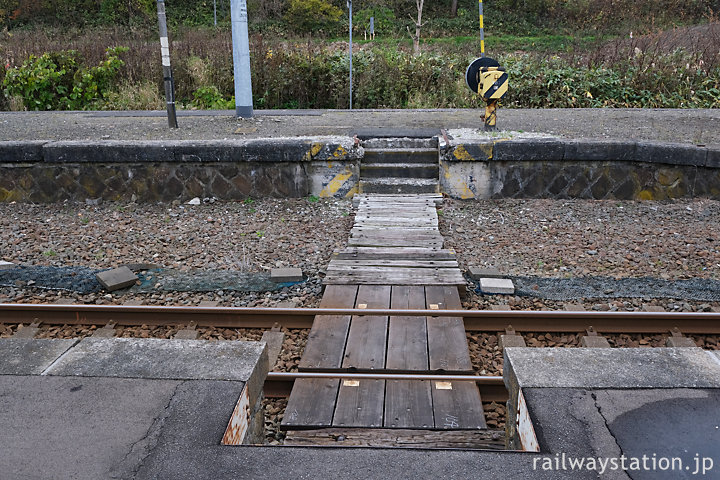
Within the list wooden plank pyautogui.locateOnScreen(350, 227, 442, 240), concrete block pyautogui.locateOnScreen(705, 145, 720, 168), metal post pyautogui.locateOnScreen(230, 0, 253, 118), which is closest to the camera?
wooden plank pyautogui.locateOnScreen(350, 227, 442, 240)

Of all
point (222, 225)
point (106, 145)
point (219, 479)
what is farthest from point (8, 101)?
point (219, 479)

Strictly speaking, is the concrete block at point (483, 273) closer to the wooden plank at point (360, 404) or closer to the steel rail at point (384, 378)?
the steel rail at point (384, 378)

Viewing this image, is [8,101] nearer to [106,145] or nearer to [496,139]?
[106,145]

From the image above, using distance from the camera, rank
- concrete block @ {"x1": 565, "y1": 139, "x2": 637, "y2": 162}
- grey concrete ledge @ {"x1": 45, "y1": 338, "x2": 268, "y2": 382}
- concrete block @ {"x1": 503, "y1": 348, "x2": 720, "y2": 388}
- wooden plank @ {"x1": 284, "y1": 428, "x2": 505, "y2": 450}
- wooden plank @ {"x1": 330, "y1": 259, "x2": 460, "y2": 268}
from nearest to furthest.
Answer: concrete block @ {"x1": 503, "y1": 348, "x2": 720, "y2": 388}
grey concrete ledge @ {"x1": 45, "y1": 338, "x2": 268, "y2": 382}
wooden plank @ {"x1": 284, "y1": 428, "x2": 505, "y2": 450}
wooden plank @ {"x1": 330, "y1": 259, "x2": 460, "y2": 268}
concrete block @ {"x1": 565, "y1": 139, "x2": 637, "y2": 162}

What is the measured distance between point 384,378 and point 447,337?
814 mm

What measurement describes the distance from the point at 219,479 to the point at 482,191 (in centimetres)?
595

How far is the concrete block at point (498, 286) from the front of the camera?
5145mm

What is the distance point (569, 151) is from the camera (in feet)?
24.0

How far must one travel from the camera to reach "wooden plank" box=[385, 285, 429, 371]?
4.03 meters

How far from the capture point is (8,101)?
12617 millimetres

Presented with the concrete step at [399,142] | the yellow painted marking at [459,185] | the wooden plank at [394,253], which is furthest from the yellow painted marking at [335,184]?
the wooden plank at [394,253]

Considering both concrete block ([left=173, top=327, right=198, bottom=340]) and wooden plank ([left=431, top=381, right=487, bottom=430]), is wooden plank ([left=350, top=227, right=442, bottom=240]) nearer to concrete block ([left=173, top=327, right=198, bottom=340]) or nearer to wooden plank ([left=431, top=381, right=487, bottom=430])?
concrete block ([left=173, top=327, right=198, bottom=340])

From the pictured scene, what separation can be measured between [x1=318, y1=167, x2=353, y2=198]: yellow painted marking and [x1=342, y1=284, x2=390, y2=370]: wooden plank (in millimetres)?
2760

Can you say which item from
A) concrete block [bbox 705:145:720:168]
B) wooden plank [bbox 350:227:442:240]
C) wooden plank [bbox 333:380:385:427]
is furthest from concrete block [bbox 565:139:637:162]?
wooden plank [bbox 333:380:385:427]
